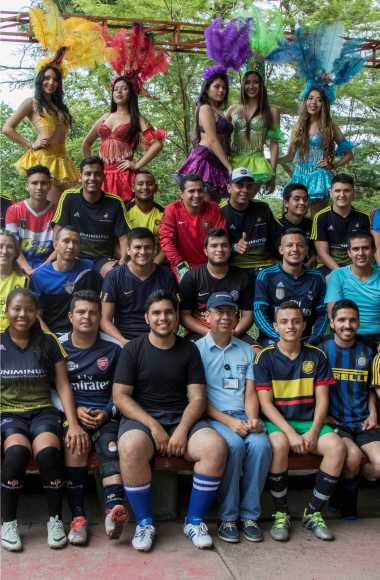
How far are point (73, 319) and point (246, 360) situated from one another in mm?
1079

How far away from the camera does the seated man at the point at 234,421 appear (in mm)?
3557

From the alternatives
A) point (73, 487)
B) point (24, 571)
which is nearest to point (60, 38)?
point (73, 487)

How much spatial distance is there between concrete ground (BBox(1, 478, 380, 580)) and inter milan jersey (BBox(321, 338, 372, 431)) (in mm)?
666

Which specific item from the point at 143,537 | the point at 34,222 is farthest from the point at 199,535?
the point at 34,222

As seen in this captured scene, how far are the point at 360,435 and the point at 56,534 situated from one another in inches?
73.0

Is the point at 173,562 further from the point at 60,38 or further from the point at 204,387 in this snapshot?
the point at 60,38

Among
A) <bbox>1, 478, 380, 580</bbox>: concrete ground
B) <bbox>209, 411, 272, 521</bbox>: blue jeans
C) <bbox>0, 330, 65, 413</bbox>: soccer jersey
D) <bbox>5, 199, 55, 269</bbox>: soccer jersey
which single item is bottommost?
<bbox>1, 478, 380, 580</bbox>: concrete ground

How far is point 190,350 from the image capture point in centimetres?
380

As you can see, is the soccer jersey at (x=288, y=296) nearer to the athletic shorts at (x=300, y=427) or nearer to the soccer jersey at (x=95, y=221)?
the athletic shorts at (x=300, y=427)

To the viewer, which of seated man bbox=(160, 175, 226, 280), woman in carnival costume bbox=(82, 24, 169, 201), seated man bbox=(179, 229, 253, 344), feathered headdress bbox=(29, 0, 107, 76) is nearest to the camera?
seated man bbox=(179, 229, 253, 344)

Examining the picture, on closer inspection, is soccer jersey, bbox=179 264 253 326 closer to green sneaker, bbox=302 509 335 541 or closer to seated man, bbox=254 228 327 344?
seated man, bbox=254 228 327 344

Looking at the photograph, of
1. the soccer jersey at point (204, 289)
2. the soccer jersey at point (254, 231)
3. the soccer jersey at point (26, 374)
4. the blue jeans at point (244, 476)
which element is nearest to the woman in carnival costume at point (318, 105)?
the soccer jersey at point (254, 231)

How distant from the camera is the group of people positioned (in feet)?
11.5

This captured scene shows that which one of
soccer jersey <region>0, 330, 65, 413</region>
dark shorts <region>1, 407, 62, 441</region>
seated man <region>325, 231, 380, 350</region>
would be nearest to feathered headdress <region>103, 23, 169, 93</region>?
seated man <region>325, 231, 380, 350</region>
